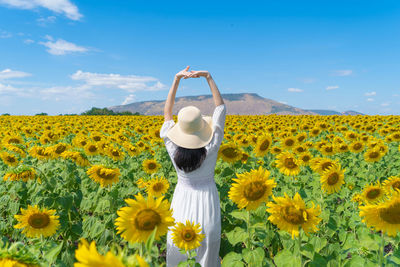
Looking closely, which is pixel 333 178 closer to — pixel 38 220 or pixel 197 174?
pixel 197 174

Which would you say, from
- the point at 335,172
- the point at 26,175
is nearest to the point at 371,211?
the point at 335,172

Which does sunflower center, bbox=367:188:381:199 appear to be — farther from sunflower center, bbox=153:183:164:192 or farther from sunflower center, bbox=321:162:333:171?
sunflower center, bbox=153:183:164:192

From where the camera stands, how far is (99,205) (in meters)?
3.97

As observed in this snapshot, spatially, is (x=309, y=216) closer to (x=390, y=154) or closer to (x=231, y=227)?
(x=231, y=227)

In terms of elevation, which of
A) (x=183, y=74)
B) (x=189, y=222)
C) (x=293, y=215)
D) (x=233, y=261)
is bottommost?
(x=233, y=261)

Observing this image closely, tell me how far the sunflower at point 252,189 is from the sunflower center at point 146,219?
917 mm

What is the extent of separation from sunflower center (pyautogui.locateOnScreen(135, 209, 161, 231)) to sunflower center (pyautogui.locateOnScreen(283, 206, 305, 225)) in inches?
43.2

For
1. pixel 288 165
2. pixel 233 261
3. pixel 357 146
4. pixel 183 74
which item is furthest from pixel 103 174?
pixel 357 146

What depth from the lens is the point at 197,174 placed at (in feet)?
10.2

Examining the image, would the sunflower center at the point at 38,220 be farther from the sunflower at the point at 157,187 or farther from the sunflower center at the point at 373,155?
the sunflower center at the point at 373,155

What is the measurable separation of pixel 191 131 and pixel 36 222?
202 cm

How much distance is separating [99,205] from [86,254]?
11.6 ft

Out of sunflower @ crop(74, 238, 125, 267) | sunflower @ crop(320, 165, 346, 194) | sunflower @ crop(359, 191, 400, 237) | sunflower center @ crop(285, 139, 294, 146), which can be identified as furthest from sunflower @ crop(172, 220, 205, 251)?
sunflower center @ crop(285, 139, 294, 146)

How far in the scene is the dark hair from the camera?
2.97 meters
